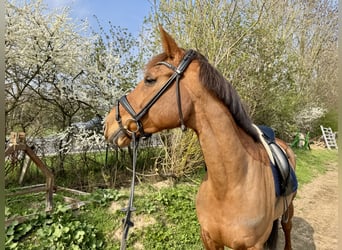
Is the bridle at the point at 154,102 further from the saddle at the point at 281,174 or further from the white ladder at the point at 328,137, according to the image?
the white ladder at the point at 328,137

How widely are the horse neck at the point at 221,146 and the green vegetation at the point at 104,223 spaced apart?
187 centimetres

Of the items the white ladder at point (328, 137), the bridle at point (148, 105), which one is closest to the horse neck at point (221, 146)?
the bridle at point (148, 105)

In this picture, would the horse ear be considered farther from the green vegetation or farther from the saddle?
the green vegetation

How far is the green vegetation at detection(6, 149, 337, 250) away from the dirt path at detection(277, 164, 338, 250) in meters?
1.46

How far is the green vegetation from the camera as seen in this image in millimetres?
2553

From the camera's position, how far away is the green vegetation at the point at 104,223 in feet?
8.38

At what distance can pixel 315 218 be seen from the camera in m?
4.57

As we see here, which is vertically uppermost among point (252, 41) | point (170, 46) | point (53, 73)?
point (252, 41)

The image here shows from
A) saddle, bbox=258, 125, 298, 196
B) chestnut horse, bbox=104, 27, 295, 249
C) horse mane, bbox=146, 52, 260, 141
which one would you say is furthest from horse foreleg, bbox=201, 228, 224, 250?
horse mane, bbox=146, 52, 260, 141

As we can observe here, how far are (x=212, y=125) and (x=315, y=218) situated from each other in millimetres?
4322

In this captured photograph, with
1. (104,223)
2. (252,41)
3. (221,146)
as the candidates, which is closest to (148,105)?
(221,146)

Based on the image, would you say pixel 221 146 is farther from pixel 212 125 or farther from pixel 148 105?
pixel 148 105

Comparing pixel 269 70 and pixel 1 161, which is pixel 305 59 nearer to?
pixel 269 70

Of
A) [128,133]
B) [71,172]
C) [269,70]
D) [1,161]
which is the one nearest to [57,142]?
[71,172]
